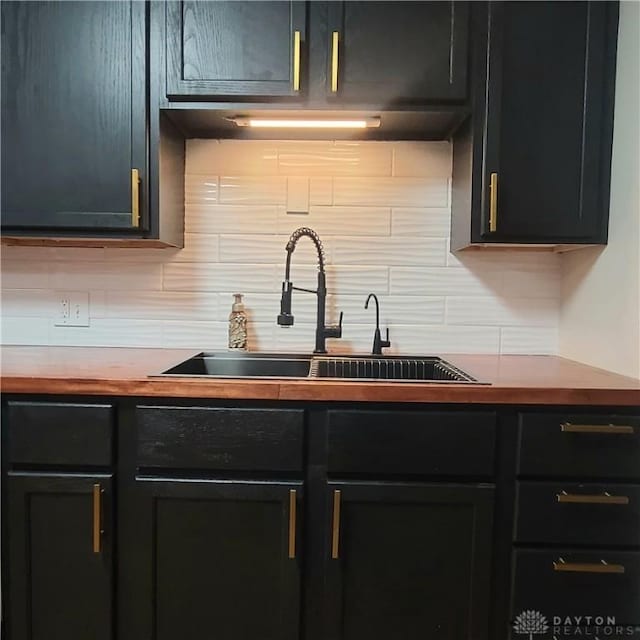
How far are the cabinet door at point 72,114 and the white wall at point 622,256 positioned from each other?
135 cm

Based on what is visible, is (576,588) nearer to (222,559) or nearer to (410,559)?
(410,559)

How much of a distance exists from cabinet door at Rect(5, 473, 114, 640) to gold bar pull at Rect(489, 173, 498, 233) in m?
1.23

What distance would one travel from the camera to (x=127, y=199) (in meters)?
1.55

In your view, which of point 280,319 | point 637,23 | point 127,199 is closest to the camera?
point 637,23

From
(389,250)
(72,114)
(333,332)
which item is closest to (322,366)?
(333,332)

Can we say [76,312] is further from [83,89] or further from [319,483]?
[319,483]

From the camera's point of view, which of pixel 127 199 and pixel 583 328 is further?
pixel 583 328

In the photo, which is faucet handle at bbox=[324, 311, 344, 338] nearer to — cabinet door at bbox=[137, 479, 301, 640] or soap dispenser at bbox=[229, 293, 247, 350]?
soap dispenser at bbox=[229, 293, 247, 350]

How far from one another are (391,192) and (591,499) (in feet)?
3.66

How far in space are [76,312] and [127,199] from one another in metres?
0.54

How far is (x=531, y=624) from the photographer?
1.30m

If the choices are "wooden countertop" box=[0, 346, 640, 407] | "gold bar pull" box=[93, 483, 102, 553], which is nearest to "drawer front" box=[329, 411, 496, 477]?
"wooden countertop" box=[0, 346, 640, 407]

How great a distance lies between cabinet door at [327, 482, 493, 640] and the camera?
128 centimetres

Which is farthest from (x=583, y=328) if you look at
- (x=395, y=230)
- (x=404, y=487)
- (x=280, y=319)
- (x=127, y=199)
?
(x=127, y=199)
